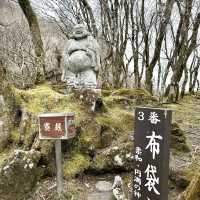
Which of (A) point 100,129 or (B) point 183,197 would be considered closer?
(B) point 183,197

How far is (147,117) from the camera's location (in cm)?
385

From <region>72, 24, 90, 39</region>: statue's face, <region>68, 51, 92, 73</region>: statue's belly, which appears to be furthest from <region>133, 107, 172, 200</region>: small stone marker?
<region>72, 24, 90, 39</region>: statue's face

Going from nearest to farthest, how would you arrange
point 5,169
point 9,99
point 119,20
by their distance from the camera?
point 5,169, point 9,99, point 119,20

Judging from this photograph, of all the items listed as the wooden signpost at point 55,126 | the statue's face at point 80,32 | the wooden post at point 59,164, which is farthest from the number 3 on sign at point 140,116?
the statue's face at point 80,32

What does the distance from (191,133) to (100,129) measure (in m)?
2.91

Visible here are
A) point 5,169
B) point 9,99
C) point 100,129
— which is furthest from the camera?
point 9,99

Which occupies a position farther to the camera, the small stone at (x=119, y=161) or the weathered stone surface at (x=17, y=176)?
the small stone at (x=119, y=161)

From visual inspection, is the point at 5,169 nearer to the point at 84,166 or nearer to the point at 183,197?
the point at 84,166

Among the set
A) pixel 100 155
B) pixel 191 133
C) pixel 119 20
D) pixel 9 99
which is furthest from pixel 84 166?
pixel 119 20

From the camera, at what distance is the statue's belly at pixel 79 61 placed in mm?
7055

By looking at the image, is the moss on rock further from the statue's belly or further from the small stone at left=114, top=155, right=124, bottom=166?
the statue's belly

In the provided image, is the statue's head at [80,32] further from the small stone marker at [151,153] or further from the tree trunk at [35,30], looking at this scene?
the small stone marker at [151,153]

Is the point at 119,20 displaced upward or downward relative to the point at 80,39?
upward

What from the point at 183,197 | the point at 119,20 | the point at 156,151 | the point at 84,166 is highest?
the point at 119,20
